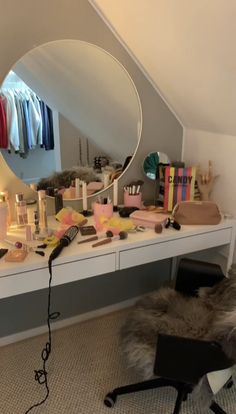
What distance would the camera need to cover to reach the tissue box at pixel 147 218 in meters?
1.68

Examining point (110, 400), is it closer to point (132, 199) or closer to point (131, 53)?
point (132, 199)

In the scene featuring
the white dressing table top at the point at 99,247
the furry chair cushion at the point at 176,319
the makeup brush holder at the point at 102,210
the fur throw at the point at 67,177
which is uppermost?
the fur throw at the point at 67,177

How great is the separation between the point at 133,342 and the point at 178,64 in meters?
1.25

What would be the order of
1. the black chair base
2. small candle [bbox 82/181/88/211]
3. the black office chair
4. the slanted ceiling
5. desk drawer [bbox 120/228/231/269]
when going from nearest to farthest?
1. the black office chair
2. the slanted ceiling
3. the black chair base
4. desk drawer [bbox 120/228/231/269]
5. small candle [bbox 82/181/88/211]

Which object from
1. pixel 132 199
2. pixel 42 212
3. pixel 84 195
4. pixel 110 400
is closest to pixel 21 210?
pixel 42 212

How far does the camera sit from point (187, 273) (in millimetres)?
1597

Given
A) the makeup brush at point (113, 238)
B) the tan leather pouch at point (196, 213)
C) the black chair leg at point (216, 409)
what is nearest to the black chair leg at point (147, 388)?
the black chair leg at point (216, 409)

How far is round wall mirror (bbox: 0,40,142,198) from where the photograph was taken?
62.3 inches

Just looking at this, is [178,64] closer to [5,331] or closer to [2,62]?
[2,62]

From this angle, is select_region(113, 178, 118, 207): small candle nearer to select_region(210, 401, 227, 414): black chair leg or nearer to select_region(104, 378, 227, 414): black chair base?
select_region(104, 378, 227, 414): black chair base

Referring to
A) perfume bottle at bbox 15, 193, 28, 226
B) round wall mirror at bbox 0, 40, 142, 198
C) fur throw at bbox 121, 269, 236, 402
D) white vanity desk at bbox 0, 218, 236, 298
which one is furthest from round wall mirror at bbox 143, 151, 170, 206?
perfume bottle at bbox 15, 193, 28, 226

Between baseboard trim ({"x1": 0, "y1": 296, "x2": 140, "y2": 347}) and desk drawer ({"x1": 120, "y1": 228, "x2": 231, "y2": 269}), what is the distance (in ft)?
2.29

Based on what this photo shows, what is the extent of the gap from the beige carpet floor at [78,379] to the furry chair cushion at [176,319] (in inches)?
13.7

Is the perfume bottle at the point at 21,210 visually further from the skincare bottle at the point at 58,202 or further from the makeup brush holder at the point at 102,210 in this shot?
the makeup brush holder at the point at 102,210
